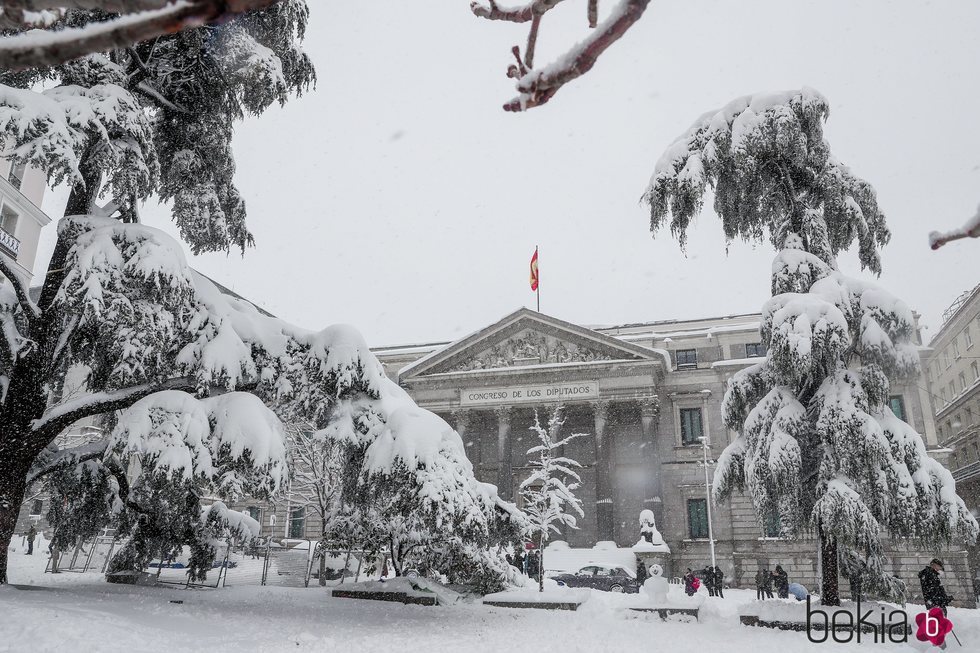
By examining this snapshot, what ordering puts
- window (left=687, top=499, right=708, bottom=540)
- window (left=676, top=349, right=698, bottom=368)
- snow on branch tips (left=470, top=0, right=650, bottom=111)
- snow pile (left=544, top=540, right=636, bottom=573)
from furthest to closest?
1. window (left=676, top=349, right=698, bottom=368)
2. window (left=687, top=499, right=708, bottom=540)
3. snow pile (left=544, top=540, right=636, bottom=573)
4. snow on branch tips (left=470, top=0, right=650, bottom=111)

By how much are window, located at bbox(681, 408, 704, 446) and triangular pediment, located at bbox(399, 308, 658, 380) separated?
5.17 m

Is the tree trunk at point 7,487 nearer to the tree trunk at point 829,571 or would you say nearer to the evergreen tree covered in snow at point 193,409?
the evergreen tree covered in snow at point 193,409

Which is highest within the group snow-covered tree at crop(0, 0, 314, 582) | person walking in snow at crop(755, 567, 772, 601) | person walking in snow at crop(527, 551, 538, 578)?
snow-covered tree at crop(0, 0, 314, 582)

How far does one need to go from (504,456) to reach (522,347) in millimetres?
6311

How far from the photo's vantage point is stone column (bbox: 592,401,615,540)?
35.6 meters

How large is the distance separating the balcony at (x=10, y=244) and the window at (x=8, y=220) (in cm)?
52

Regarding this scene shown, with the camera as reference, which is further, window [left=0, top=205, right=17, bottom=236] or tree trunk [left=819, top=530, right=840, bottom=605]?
window [left=0, top=205, right=17, bottom=236]

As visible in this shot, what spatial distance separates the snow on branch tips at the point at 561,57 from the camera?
6.64 ft

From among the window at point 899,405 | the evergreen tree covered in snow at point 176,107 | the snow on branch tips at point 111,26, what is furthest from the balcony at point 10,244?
the window at point 899,405

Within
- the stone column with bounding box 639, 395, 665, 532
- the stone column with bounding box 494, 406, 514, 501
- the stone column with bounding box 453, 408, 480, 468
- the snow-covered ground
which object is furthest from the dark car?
the stone column with bounding box 453, 408, 480, 468

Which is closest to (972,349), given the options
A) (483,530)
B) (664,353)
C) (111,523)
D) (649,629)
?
(664,353)

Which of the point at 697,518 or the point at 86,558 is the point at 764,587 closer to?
the point at 697,518

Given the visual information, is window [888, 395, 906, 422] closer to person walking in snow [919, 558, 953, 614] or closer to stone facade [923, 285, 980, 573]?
stone facade [923, 285, 980, 573]

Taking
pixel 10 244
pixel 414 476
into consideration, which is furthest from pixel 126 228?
Result: pixel 10 244
